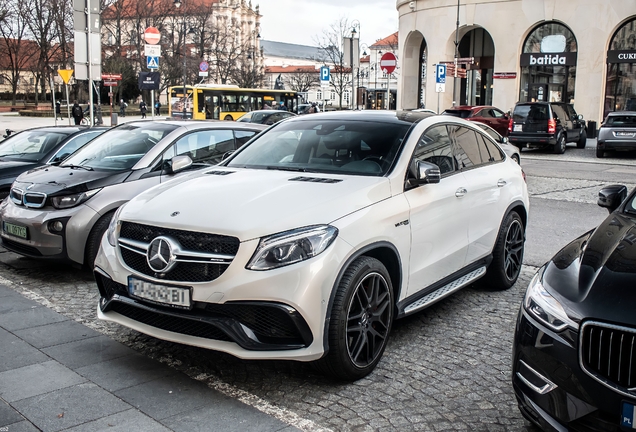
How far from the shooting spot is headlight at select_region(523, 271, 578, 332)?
294 centimetres

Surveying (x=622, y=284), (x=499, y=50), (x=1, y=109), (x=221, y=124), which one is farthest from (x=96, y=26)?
(x=1, y=109)

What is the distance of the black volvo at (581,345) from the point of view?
2.71 metres

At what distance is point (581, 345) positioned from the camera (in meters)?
2.82

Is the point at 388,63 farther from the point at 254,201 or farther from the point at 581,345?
the point at 581,345

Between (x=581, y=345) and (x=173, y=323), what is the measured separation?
2304 millimetres

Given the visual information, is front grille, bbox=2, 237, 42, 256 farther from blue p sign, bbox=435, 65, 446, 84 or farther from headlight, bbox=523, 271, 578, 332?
blue p sign, bbox=435, 65, 446, 84

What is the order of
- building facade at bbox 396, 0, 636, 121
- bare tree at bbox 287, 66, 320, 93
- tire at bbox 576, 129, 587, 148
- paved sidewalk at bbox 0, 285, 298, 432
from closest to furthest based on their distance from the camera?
paved sidewalk at bbox 0, 285, 298, 432, tire at bbox 576, 129, 587, 148, building facade at bbox 396, 0, 636, 121, bare tree at bbox 287, 66, 320, 93

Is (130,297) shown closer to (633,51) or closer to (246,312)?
(246,312)

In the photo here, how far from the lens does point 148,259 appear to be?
3.98 metres

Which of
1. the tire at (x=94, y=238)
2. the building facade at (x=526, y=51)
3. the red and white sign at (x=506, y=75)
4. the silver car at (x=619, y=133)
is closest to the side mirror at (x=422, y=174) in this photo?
the tire at (x=94, y=238)

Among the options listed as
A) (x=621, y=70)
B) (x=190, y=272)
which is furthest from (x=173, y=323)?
(x=621, y=70)

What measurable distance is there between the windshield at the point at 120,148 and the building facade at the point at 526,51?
25.6 meters

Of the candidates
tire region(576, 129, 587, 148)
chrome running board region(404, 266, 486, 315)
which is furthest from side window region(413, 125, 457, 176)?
tire region(576, 129, 587, 148)

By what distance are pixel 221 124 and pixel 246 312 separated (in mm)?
4800
